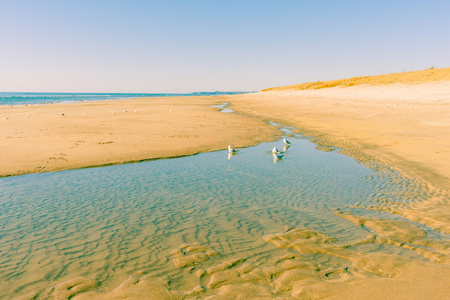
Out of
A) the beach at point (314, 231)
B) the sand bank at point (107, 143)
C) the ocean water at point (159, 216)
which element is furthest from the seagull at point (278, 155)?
the sand bank at point (107, 143)

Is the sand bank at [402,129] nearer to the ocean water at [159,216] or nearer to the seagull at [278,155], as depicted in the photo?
the ocean water at [159,216]

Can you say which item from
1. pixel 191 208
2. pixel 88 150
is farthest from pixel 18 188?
pixel 191 208

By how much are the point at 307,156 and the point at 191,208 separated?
7.63 metres

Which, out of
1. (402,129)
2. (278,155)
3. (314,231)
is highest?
(402,129)

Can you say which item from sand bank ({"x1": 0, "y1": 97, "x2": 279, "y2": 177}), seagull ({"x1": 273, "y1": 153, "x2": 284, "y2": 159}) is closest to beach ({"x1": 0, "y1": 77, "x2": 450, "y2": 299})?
sand bank ({"x1": 0, "y1": 97, "x2": 279, "y2": 177})

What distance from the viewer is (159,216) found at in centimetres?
701

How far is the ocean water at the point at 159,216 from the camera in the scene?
4949mm

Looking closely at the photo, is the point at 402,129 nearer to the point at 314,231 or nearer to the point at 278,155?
the point at 278,155

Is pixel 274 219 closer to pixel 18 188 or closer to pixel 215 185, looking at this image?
pixel 215 185

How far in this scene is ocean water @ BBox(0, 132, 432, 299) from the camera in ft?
16.2

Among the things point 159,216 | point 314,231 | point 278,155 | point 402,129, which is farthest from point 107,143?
point 402,129

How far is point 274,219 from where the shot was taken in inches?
270

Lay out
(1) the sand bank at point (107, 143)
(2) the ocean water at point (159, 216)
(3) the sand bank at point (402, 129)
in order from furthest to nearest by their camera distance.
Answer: (1) the sand bank at point (107, 143) → (3) the sand bank at point (402, 129) → (2) the ocean water at point (159, 216)

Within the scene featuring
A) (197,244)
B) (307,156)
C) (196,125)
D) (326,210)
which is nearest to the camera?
(197,244)
